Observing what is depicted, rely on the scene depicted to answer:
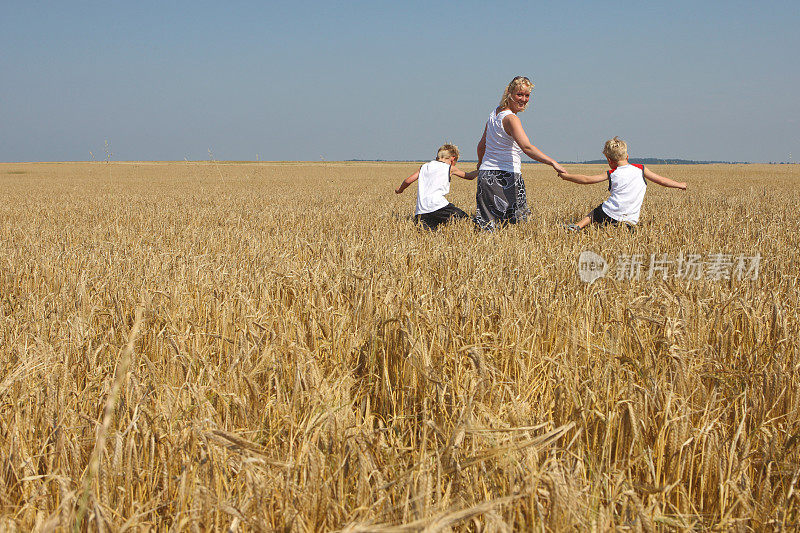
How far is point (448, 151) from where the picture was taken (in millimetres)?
6418

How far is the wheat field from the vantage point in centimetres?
113

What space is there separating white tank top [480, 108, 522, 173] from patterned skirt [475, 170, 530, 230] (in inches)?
3.4

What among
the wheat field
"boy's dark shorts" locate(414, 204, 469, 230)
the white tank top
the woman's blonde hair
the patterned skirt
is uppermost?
the woman's blonde hair

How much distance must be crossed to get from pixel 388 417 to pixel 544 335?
89 cm

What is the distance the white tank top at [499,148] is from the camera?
18.4 feet

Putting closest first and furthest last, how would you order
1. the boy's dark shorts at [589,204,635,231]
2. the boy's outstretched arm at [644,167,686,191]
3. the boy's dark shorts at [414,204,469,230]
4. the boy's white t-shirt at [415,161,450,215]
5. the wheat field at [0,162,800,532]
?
1. the wheat field at [0,162,800,532]
2. the boy's outstretched arm at [644,167,686,191]
3. the boy's dark shorts at [589,204,635,231]
4. the boy's white t-shirt at [415,161,450,215]
5. the boy's dark shorts at [414,204,469,230]

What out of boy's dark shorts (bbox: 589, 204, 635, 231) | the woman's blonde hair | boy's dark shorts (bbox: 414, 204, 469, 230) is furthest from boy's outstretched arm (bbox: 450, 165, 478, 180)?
boy's dark shorts (bbox: 589, 204, 635, 231)

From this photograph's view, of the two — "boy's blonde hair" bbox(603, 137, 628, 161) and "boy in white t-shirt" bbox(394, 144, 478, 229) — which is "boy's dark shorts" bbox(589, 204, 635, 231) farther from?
"boy in white t-shirt" bbox(394, 144, 478, 229)

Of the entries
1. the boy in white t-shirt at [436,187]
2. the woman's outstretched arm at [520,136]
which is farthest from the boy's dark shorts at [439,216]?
the woman's outstretched arm at [520,136]

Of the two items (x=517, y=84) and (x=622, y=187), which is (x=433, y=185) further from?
(x=622, y=187)

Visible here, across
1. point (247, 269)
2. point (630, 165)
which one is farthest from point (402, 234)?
point (630, 165)

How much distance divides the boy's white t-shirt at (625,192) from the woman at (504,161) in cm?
93

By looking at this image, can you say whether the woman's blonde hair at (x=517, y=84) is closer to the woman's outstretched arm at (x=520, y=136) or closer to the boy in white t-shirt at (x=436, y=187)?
the woman's outstretched arm at (x=520, y=136)

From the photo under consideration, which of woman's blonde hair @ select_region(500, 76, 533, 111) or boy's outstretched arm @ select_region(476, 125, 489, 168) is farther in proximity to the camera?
boy's outstretched arm @ select_region(476, 125, 489, 168)
